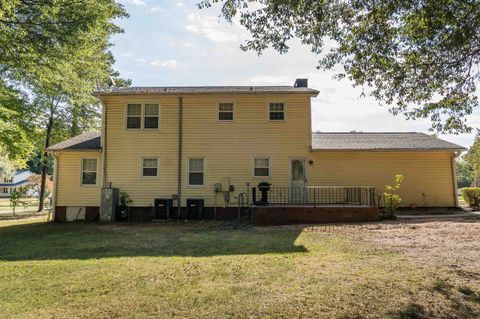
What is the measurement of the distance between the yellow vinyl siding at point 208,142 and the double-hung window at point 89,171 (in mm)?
706

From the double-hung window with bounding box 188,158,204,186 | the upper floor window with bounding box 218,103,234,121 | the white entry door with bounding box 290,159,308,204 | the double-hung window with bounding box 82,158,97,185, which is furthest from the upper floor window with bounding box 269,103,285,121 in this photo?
the double-hung window with bounding box 82,158,97,185

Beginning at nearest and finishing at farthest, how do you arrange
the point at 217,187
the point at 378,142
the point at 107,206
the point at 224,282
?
the point at 224,282, the point at 107,206, the point at 217,187, the point at 378,142

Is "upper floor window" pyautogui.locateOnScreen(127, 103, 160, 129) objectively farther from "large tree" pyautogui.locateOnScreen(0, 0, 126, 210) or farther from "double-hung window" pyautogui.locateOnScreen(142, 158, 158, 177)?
"large tree" pyautogui.locateOnScreen(0, 0, 126, 210)

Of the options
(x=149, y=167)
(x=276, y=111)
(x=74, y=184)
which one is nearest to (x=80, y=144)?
(x=74, y=184)

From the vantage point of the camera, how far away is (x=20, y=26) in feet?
34.1

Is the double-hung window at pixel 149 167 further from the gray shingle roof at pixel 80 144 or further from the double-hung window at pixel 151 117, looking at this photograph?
the gray shingle roof at pixel 80 144

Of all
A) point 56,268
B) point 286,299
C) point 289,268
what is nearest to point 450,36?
point 289,268

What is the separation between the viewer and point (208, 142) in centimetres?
1426

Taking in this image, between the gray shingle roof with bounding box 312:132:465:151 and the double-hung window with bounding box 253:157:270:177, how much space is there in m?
2.16

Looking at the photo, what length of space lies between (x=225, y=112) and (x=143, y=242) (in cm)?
758

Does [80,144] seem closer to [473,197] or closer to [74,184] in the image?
[74,184]

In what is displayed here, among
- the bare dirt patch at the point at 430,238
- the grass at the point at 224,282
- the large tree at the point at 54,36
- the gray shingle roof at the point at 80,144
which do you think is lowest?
the grass at the point at 224,282

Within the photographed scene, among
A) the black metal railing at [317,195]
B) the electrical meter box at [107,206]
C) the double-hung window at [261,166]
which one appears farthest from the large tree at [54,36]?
the black metal railing at [317,195]

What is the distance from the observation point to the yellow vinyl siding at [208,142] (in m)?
14.1
